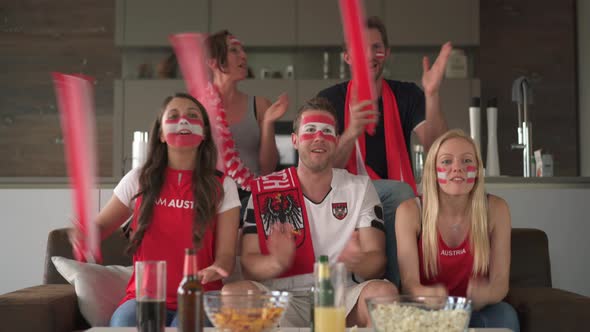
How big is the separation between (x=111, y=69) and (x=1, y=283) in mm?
3356

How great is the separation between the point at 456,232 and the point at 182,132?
1.04 meters

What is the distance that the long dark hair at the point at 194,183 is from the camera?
281cm

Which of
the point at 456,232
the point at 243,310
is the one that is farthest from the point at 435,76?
the point at 243,310

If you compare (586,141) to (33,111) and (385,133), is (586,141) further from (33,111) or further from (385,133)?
(33,111)

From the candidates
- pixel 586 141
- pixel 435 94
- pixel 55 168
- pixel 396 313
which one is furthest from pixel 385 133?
pixel 55 168

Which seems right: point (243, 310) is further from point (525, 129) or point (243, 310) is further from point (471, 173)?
point (525, 129)

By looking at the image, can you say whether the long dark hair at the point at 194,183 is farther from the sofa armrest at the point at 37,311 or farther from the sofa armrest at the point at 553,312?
the sofa armrest at the point at 553,312

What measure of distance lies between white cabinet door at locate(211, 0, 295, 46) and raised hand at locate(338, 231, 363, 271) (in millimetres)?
3782

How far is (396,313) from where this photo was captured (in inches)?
75.8

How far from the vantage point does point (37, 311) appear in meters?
2.61

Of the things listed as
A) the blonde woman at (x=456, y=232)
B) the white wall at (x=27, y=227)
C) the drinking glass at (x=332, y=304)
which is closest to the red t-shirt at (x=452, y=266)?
the blonde woman at (x=456, y=232)

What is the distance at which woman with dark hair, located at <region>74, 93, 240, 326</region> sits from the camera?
2803 millimetres

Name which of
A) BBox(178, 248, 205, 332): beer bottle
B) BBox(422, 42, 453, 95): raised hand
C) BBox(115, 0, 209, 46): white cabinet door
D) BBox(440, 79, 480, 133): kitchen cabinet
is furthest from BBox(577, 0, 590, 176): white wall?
BBox(178, 248, 205, 332): beer bottle

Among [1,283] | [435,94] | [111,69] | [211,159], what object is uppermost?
[111,69]
